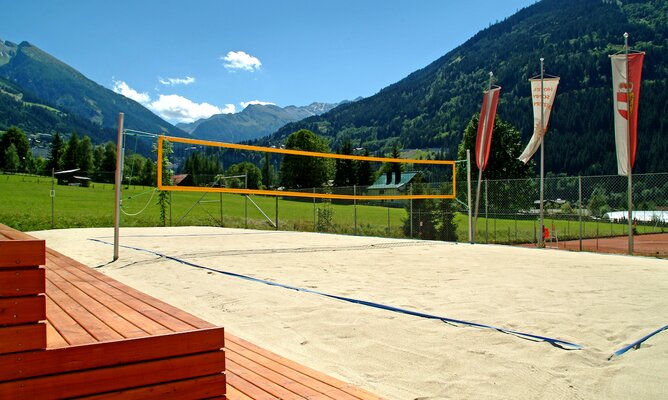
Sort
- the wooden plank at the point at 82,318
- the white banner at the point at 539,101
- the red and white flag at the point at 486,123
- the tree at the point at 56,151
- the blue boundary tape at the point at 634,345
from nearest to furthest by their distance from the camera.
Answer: the wooden plank at the point at 82,318 < the blue boundary tape at the point at 634,345 < the red and white flag at the point at 486,123 < the white banner at the point at 539,101 < the tree at the point at 56,151

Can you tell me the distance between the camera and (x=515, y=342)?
3.72m

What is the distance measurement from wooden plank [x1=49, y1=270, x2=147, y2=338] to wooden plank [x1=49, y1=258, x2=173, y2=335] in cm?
2

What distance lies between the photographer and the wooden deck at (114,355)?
1900 millimetres

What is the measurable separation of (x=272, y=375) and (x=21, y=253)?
142 centimetres

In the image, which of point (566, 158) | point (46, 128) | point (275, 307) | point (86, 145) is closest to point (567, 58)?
point (566, 158)

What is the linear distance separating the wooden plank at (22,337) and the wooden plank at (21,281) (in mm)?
129

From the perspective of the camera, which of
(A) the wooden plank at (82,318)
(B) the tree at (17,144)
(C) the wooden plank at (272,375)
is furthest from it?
(B) the tree at (17,144)

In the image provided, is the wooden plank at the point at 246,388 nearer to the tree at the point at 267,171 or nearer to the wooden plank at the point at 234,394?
the wooden plank at the point at 234,394

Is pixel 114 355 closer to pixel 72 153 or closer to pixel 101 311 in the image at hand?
pixel 101 311

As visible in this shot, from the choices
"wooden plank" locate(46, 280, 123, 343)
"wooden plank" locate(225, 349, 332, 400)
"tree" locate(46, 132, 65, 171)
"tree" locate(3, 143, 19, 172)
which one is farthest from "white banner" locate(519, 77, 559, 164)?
"tree" locate(3, 143, 19, 172)

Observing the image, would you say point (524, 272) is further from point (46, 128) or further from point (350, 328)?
point (46, 128)

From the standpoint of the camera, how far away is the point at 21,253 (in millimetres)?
1944

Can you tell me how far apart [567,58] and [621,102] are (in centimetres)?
16622

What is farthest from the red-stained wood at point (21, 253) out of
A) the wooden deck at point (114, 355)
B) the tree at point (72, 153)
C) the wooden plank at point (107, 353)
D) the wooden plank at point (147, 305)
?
the tree at point (72, 153)
